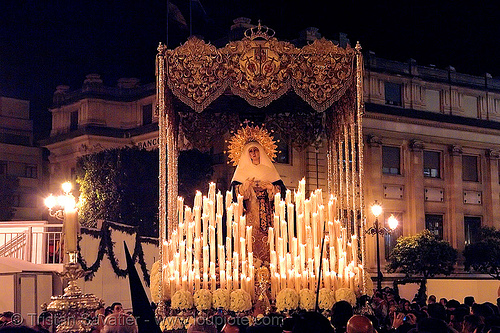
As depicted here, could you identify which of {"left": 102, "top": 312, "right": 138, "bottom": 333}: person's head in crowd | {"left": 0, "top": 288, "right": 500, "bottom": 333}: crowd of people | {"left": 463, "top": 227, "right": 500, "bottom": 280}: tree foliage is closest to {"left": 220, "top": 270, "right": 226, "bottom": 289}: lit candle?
{"left": 0, "top": 288, "right": 500, "bottom": 333}: crowd of people

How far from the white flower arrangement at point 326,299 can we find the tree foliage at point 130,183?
2826 centimetres

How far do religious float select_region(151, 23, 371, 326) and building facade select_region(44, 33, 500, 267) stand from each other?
1134 inches

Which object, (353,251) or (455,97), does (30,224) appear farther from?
(455,97)

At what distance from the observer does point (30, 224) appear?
20062 millimetres

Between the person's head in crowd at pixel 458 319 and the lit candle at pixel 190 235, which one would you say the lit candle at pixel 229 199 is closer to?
the lit candle at pixel 190 235

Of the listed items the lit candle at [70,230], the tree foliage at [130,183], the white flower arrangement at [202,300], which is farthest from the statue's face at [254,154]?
the tree foliage at [130,183]

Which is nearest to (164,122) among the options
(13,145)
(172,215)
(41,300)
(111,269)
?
(172,215)

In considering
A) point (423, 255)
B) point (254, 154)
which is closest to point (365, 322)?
point (254, 154)

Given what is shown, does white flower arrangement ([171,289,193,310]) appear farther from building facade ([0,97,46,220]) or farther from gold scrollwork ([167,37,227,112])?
building facade ([0,97,46,220])

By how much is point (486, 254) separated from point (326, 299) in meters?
36.1

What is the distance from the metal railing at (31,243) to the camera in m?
19.7

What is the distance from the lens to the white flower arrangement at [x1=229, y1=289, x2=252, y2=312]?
12938 mm

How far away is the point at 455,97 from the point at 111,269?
3396cm

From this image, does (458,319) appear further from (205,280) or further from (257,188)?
(257,188)
